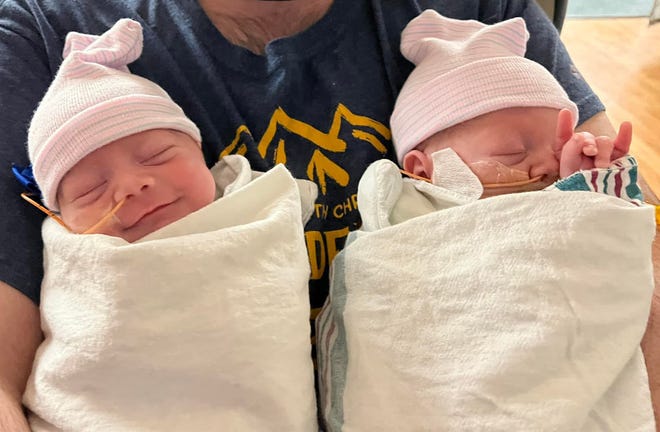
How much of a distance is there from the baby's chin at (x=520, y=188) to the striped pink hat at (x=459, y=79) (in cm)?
13

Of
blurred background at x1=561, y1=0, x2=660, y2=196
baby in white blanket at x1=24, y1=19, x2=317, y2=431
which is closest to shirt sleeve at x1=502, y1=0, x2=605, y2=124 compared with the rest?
baby in white blanket at x1=24, y1=19, x2=317, y2=431

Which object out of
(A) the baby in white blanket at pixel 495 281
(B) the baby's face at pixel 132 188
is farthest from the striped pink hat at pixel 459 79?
(B) the baby's face at pixel 132 188

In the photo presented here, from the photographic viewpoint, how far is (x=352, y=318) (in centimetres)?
84

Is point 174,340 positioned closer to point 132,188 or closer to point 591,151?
point 132,188

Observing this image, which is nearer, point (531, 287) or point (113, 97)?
point (531, 287)

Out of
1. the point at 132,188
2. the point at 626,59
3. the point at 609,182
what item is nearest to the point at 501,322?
the point at 609,182

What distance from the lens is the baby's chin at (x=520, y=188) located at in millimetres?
922

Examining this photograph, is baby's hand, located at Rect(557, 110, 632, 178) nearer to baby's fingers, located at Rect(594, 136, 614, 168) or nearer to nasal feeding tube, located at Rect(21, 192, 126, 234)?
baby's fingers, located at Rect(594, 136, 614, 168)

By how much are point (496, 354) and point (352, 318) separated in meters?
0.21

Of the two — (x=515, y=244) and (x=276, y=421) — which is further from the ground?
(x=515, y=244)

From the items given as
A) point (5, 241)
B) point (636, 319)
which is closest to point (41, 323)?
point (5, 241)

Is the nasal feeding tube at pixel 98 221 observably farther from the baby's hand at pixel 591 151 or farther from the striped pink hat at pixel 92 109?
the baby's hand at pixel 591 151

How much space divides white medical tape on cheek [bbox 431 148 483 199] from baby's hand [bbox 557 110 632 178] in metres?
0.13

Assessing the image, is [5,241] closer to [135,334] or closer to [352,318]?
[135,334]
